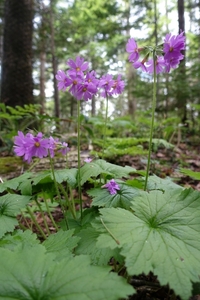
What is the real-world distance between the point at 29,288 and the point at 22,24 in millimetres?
5838

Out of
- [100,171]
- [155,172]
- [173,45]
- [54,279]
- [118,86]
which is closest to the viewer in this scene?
[54,279]

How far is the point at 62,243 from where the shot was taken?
1.32m

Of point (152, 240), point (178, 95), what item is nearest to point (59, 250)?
point (152, 240)

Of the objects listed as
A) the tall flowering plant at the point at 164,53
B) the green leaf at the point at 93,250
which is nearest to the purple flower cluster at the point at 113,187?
the tall flowering plant at the point at 164,53

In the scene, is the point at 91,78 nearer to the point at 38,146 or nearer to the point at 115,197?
the point at 38,146

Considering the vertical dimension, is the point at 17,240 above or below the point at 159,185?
below

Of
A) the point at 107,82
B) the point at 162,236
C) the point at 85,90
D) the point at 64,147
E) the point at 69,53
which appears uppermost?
the point at 69,53

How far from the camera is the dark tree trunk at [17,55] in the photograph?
18.0 ft

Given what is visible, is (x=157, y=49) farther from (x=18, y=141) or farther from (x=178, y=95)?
(x=178, y=95)

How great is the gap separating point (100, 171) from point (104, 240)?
63cm

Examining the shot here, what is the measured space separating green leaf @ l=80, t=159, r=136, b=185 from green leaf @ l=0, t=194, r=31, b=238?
0.40 metres

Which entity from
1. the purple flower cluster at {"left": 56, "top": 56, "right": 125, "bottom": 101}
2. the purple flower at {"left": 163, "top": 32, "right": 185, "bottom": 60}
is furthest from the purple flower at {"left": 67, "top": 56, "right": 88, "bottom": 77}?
the purple flower at {"left": 163, "top": 32, "right": 185, "bottom": 60}

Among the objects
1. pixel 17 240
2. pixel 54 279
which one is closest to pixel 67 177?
pixel 17 240

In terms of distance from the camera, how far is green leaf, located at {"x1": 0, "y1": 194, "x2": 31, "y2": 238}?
4.88ft
